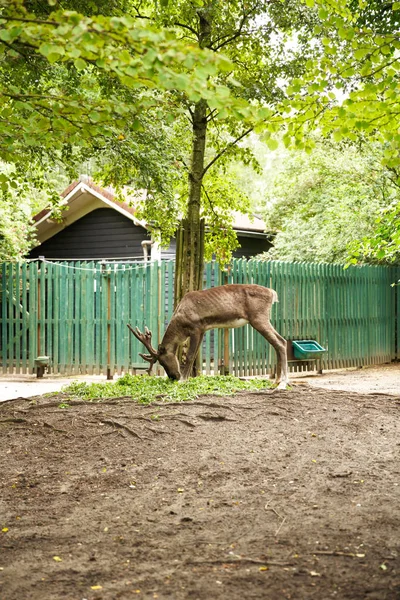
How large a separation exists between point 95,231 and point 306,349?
28.9 feet

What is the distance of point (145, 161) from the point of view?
1034cm

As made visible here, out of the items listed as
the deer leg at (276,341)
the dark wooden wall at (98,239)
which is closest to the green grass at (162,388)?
the deer leg at (276,341)

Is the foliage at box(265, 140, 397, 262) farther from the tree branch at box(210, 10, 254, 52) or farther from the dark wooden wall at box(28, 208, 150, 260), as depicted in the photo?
the tree branch at box(210, 10, 254, 52)

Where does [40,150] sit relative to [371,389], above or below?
above

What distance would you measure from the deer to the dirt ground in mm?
1542

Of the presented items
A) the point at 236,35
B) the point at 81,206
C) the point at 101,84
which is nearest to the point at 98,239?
the point at 81,206

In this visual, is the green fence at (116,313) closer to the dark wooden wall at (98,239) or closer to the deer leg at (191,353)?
the deer leg at (191,353)

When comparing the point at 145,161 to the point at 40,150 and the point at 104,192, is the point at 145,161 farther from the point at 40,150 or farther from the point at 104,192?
the point at 104,192

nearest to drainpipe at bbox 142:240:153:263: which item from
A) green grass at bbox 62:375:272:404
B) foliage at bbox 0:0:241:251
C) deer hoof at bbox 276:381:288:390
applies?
foliage at bbox 0:0:241:251

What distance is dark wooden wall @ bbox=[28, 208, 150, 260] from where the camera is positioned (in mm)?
20859

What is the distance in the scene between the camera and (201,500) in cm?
537

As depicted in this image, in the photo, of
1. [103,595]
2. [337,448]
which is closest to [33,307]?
[337,448]

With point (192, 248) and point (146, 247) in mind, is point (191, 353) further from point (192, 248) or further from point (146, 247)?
point (146, 247)

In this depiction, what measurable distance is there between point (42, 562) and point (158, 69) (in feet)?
9.32
